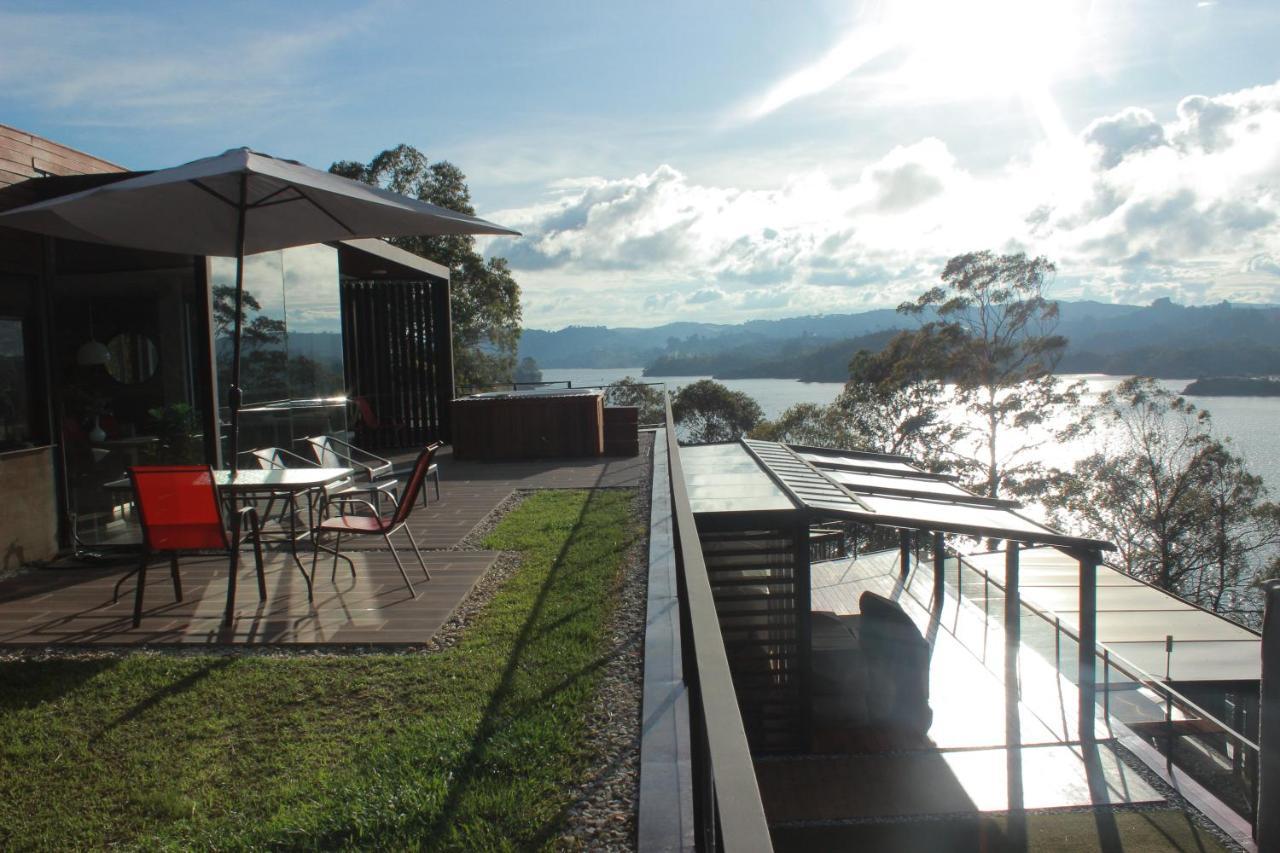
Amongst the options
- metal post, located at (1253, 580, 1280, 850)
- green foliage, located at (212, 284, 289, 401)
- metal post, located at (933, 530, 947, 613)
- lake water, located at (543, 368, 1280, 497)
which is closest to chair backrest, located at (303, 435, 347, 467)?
green foliage, located at (212, 284, 289, 401)

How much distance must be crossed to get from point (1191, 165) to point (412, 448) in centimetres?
2685

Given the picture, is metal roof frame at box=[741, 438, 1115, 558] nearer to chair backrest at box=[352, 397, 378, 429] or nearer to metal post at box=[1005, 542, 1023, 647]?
metal post at box=[1005, 542, 1023, 647]

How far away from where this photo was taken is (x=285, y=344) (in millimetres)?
7375

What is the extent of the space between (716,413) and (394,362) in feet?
98.4

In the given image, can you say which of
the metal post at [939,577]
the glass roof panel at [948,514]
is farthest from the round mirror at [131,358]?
the metal post at [939,577]

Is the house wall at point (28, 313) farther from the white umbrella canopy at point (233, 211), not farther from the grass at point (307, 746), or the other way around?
the grass at point (307, 746)

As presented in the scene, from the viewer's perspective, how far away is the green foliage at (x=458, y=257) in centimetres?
2847

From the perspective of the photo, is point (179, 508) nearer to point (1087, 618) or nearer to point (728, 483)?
point (728, 483)

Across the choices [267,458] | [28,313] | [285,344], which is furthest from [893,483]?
[28,313]

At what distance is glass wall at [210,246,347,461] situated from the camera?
6.39 m

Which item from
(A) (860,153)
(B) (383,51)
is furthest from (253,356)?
(A) (860,153)

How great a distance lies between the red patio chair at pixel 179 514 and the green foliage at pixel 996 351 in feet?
96.9

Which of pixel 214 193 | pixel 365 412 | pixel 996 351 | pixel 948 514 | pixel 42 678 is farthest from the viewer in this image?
pixel 996 351

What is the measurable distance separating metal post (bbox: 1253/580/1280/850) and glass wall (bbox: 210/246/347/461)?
6.72m
